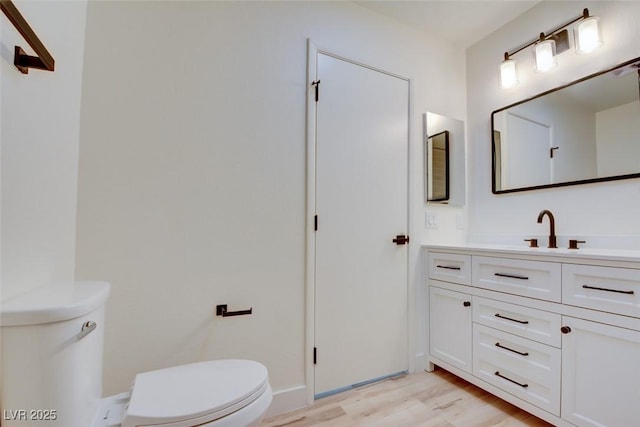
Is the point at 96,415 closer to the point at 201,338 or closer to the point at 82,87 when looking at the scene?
the point at 201,338

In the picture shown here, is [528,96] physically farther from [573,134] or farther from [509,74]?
[573,134]

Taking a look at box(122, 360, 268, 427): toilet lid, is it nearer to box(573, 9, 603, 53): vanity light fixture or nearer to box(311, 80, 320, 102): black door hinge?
box(311, 80, 320, 102): black door hinge

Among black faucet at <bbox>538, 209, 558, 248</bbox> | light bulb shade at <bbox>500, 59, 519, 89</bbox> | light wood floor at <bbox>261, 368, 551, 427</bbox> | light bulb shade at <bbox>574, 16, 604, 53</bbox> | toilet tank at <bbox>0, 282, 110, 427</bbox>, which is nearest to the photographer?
toilet tank at <bbox>0, 282, 110, 427</bbox>

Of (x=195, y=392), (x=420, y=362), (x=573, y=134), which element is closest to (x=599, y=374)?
(x=420, y=362)

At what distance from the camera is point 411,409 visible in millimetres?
1574

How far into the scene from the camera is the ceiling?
1.91 metres

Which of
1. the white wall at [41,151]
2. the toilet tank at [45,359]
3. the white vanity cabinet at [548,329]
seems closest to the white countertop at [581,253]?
the white vanity cabinet at [548,329]

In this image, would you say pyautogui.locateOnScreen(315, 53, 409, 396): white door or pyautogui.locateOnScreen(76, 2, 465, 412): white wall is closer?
pyautogui.locateOnScreen(76, 2, 465, 412): white wall

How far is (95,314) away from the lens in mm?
865

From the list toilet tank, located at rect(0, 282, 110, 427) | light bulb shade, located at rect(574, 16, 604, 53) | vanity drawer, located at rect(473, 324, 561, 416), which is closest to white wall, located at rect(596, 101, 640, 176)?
light bulb shade, located at rect(574, 16, 604, 53)

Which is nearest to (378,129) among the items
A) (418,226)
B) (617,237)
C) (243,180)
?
(418,226)

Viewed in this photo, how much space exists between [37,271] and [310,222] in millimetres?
1120

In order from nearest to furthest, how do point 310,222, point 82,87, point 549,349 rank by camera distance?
point 82,87
point 549,349
point 310,222

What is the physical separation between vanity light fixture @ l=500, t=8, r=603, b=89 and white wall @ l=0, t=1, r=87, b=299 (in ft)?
8.11
